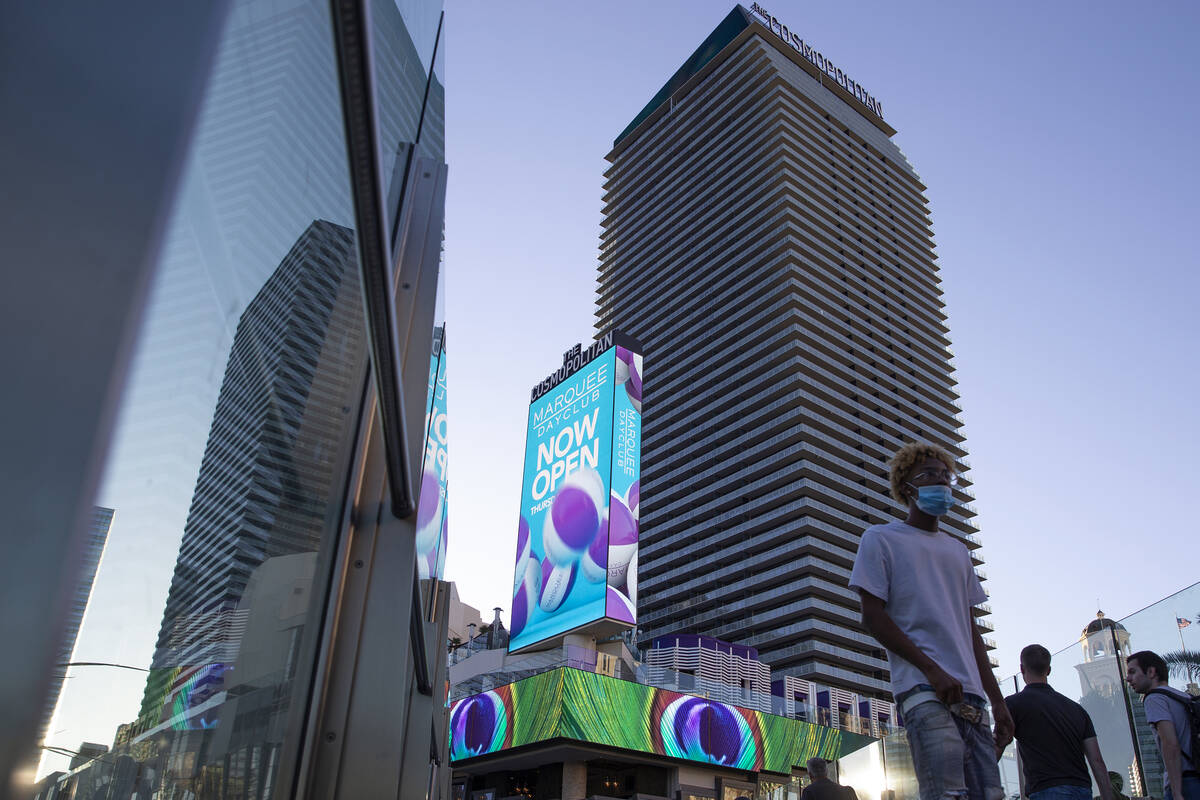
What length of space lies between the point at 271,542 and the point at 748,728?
84.4ft

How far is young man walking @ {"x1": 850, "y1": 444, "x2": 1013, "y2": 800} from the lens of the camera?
7.41 ft

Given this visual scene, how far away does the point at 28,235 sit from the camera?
47cm

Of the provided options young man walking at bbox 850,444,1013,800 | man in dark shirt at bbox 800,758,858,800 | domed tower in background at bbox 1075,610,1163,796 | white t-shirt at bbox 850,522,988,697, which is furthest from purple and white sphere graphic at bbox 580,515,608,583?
white t-shirt at bbox 850,522,988,697

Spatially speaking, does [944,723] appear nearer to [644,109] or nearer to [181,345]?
[181,345]

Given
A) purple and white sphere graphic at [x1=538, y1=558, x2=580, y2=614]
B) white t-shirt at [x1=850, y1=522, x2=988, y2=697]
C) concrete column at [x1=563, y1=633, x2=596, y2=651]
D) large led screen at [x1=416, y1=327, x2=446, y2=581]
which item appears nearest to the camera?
white t-shirt at [x1=850, y1=522, x2=988, y2=697]

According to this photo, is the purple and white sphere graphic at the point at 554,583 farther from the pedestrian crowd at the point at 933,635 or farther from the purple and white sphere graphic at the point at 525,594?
the pedestrian crowd at the point at 933,635

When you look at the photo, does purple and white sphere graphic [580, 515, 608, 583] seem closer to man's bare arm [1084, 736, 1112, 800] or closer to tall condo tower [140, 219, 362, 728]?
man's bare arm [1084, 736, 1112, 800]

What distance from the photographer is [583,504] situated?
24.4 metres

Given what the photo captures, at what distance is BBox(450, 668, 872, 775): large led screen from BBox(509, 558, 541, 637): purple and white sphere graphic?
7.54ft

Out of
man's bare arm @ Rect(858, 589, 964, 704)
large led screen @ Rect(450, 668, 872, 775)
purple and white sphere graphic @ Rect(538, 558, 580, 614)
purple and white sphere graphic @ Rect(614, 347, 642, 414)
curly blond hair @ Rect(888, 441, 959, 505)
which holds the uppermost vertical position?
purple and white sphere graphic @ Rect(614, 347, 642, 414)

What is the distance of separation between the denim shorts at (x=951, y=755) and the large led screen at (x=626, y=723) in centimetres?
2003

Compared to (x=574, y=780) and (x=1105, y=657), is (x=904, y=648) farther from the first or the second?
(x=574, y=780)

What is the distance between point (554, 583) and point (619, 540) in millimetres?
2742

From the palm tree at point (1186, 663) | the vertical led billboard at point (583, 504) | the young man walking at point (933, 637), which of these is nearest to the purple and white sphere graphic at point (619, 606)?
the vertical led billboard at point (583, 504)
